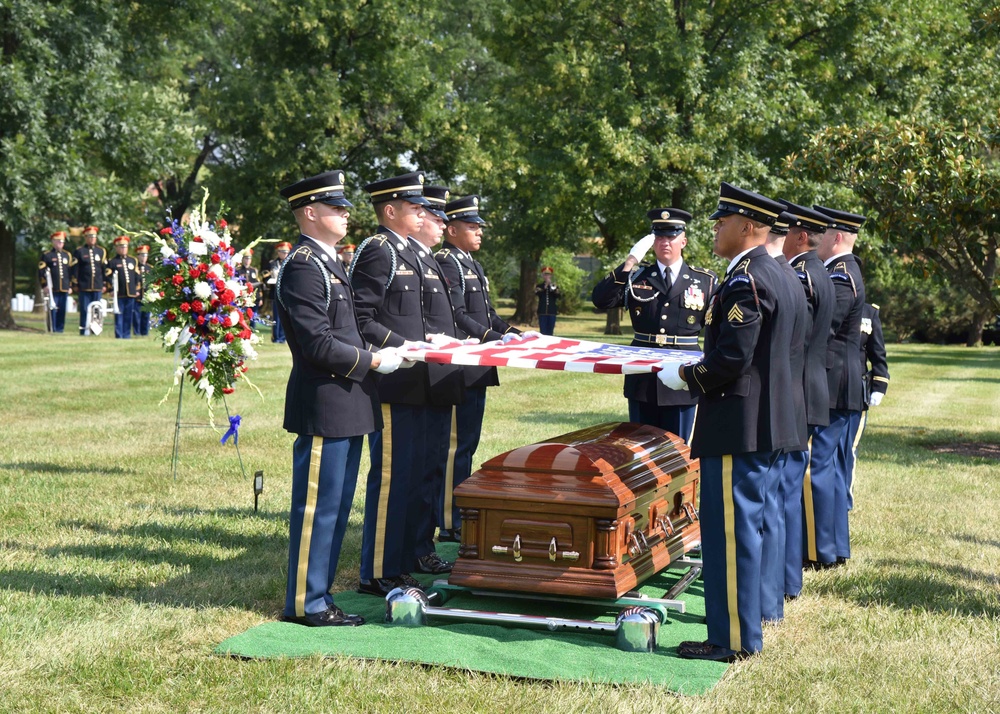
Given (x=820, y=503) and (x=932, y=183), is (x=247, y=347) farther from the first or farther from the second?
(x=932, y=183)

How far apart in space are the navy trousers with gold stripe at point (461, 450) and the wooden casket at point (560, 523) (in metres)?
1.61

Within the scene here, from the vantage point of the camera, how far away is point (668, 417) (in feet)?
23.5

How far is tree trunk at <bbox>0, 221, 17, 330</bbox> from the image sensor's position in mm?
24252

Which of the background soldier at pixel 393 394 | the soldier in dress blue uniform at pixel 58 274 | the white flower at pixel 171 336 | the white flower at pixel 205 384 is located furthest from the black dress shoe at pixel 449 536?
the soldier in dress blue uniform at pixel 58 274

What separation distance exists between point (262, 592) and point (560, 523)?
1.68 meters

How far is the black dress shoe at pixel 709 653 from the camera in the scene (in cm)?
478

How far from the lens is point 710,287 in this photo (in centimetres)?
734

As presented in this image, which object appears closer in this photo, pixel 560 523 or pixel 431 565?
pixel 560 523

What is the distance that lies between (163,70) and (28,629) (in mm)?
32599

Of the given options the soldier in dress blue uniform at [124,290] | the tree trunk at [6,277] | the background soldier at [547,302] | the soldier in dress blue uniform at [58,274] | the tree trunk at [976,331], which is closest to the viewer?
the soldier in dress blue uniform at [58,274]

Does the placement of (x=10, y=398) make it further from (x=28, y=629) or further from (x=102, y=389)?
(x=28, y=629)

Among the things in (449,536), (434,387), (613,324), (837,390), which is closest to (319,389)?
(434,387)

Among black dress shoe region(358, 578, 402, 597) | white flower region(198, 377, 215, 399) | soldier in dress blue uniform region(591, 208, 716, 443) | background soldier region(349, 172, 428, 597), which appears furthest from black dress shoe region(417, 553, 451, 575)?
white flower region(198, 377, 215, 399)

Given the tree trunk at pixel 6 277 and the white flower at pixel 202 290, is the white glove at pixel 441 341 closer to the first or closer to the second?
the white flower at pixel 202 290
